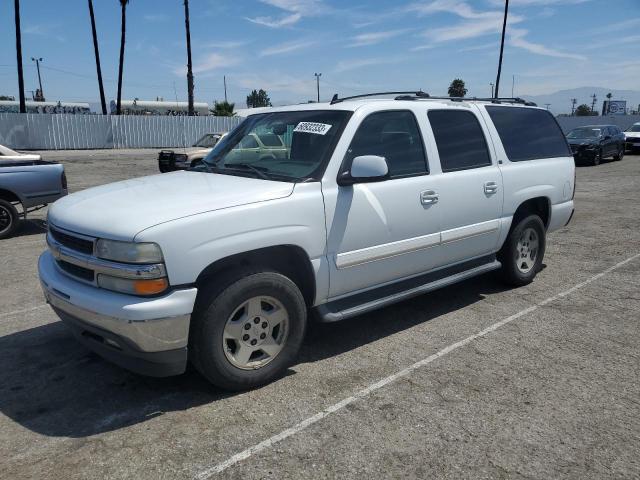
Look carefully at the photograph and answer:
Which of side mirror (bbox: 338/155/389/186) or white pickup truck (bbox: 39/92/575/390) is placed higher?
side mirror (bbox: 338/155/389/186)

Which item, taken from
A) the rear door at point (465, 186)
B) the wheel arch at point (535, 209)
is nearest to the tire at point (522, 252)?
the wheel arch at point (535, 209)

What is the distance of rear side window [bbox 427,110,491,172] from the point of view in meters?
4.54

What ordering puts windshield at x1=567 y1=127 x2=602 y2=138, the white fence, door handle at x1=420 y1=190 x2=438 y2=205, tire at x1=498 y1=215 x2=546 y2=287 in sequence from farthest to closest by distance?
the white fence, windshield at x1=567 y1=127 x2=602 y2=138, tire at x1=498 y1=215 x2=546 y2=287, door handle at x1=420 y1=190 x2=438 y2=205

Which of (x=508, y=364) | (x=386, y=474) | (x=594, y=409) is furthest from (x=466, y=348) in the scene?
(x=386, y=474)

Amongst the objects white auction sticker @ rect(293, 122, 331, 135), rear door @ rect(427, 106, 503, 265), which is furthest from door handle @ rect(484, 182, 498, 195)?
white auction sticker @ rect(293, 122, 331, 135)

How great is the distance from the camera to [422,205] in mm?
4242

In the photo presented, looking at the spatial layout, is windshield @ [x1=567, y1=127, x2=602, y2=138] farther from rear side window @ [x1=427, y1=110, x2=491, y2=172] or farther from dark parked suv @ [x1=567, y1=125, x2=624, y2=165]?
rear side window @ [x1=427, y1=110, x2=491, y2=172]

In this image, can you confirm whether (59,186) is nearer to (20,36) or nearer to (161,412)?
(161,412)

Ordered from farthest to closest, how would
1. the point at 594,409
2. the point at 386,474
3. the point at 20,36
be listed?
the point at 20,36 → the point at 594,409 → the point at 386,474

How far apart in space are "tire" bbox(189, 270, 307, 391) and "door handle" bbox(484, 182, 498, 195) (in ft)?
Result: 7.43

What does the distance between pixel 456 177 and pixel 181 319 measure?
2714mm

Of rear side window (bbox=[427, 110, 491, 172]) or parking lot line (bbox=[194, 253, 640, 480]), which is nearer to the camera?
parking lot line (bbox=[194, 253, 640, 480])

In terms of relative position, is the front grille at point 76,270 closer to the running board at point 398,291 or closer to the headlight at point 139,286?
the headlight at point 139,286

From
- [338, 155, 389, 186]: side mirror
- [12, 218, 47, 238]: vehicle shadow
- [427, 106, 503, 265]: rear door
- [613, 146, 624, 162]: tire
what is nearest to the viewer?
[338, 155, 389, 186]: side mirror
